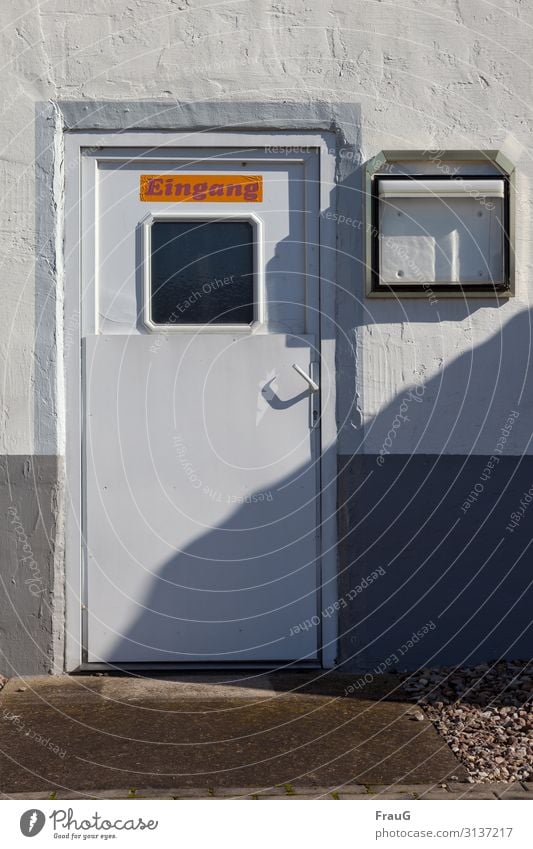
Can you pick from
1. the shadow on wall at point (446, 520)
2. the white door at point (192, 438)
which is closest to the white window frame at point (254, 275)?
the white door at point (192, 438)

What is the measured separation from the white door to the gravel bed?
0.75 m

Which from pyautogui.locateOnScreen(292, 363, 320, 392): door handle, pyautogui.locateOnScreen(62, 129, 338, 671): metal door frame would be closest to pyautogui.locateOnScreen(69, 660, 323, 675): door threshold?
pyautogui.locateOnScreen(62, 129, 338, 671): metal door frame

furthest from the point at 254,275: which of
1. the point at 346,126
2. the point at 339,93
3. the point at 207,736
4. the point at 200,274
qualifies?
the point at 207,736

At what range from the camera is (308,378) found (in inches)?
245

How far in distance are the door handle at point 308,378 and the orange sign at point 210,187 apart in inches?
36.1

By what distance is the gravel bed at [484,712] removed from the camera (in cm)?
477

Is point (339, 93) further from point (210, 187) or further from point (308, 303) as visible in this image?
point (308, 303)

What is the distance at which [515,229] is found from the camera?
632 cm

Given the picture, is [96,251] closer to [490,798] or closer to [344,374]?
[344,374]

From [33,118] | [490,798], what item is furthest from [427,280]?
[490,798]

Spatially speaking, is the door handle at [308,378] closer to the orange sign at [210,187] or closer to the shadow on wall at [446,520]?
the shadow on wall at [446,520]

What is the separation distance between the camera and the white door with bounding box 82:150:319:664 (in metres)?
6.25

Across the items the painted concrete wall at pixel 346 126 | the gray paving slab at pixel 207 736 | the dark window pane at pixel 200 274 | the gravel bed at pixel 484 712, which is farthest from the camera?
the dark window pane at pixel 200 274

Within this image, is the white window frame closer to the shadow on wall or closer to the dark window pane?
the dark window pane
